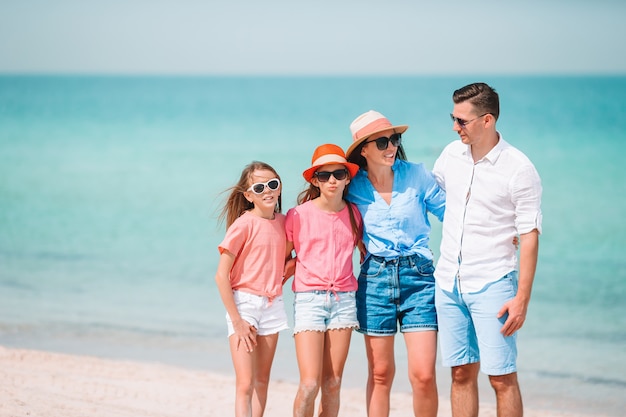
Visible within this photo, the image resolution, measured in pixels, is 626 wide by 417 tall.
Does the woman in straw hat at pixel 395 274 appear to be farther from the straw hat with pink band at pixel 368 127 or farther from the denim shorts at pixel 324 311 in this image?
the denim shorts at pixel 324 311

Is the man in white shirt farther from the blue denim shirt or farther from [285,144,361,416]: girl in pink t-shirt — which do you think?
[285,144,361,416]: girl in pink t-shirt

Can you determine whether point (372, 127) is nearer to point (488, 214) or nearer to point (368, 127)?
point (368, 127)

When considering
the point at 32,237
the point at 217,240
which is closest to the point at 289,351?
the point at 217,240

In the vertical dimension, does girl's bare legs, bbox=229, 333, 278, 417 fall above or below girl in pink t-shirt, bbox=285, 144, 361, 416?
below

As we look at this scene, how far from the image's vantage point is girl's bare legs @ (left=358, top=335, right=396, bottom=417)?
4504 millimetres

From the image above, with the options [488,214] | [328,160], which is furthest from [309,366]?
[488,214]

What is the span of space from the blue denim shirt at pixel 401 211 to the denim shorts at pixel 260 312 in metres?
0.61

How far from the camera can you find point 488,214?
4.19 m

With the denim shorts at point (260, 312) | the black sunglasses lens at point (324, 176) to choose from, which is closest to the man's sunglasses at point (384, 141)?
the black sunglasses lens at point (324, 176)

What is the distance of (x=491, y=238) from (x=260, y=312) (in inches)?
51.2

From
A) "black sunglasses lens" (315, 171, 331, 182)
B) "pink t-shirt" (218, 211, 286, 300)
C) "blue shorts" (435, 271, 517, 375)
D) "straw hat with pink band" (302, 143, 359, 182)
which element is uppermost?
"straw hat with pink band" (302, 143, 359, 182)

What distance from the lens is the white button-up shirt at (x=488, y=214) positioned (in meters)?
4.09

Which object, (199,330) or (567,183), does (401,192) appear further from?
(567,183)

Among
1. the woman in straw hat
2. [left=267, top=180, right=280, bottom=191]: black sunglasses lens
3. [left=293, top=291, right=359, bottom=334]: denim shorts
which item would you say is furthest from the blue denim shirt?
[left=267, top=180, right=280, bottom=191]: black sunglasses lens
